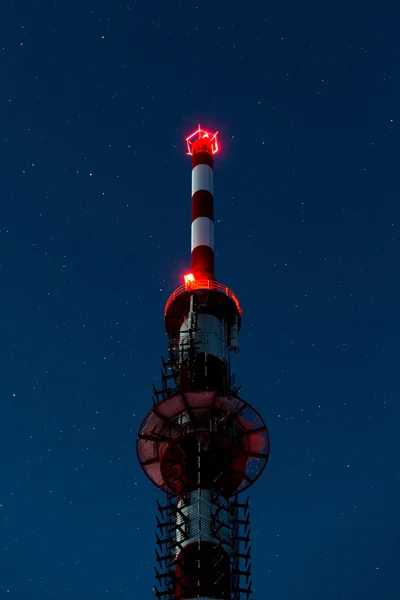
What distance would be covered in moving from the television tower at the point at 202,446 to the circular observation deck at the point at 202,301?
0.07 meters

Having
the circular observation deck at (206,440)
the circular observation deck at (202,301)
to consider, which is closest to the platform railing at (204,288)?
the circular observation deck at (202,301)

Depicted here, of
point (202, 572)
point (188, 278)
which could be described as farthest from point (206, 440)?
point (188, 278)

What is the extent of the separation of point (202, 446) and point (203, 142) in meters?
28.8

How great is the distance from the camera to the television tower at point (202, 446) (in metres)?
41.2

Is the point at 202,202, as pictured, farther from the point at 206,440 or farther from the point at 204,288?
the point at 206,440

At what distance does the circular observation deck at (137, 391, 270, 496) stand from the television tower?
6cm

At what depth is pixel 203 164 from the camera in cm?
6209

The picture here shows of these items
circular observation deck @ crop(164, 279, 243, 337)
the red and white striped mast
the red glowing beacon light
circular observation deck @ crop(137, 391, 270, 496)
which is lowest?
circular observation deck @ crop(137, 391, 270, 496)

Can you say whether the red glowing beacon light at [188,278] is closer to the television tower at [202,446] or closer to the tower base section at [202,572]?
the television tower at [202,446]

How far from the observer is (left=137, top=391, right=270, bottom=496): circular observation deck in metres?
45.0

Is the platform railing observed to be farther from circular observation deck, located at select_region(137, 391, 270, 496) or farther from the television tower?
circular observation deck, located at select_region(137, 391, 270, 496)

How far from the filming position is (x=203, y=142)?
64.8 m

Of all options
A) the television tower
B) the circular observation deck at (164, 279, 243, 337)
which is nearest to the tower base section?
the television tower

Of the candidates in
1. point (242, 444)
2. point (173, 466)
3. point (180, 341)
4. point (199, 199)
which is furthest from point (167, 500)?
→ point (199, 199)
